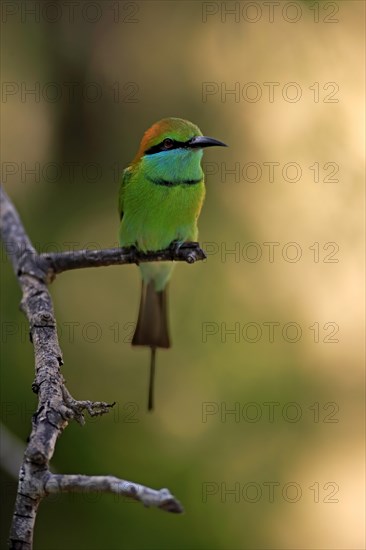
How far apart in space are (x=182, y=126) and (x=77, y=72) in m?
0.77

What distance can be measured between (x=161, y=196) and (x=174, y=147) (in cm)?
15

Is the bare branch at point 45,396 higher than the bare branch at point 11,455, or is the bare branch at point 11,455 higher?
the bare branch at point 45,396

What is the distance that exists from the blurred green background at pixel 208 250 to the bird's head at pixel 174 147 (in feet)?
1.34

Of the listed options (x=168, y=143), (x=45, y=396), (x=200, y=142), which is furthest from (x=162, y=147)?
(x=45, y=396)

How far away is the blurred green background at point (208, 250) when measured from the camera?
2.16 meters

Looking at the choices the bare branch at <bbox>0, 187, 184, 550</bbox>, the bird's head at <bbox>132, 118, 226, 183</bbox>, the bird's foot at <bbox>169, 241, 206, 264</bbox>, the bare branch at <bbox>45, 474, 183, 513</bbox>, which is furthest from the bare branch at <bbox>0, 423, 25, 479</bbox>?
the bird's head at <bbox>132, 118, 226, 183</bbox>

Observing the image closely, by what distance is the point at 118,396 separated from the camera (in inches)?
91.5

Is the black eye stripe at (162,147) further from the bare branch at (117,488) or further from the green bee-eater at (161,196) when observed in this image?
the bare branch at (117,488)

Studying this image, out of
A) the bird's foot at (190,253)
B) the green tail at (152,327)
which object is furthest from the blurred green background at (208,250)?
the bird's foot at (190,253)

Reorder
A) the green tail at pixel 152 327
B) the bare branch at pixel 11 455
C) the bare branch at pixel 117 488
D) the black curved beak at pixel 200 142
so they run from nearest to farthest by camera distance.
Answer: the bare branch at pixel 117 488 → the bare branch at pixel 11 455 → the black curved beak at pixel 200 142 → the green tail at pixel 152 327

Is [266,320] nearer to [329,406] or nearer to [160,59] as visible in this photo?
[329,406]

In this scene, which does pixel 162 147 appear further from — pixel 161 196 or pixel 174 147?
pixel 161 196

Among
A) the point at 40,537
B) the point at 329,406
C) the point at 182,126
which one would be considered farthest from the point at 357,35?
the point at 40,537

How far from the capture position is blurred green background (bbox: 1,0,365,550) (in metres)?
2.16
